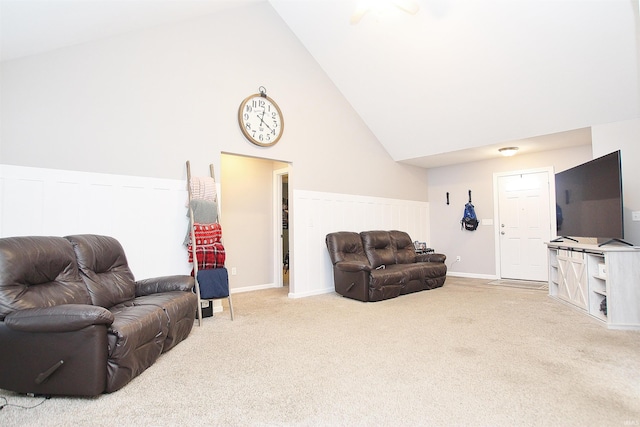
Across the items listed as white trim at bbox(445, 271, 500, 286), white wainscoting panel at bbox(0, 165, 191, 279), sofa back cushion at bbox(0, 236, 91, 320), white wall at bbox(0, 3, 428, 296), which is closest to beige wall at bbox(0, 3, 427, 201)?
white wall at bbox(0, 3, 428, 296)

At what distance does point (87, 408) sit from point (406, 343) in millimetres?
2259

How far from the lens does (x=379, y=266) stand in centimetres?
540

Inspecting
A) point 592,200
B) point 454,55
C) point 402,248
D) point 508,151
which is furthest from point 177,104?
point 508,151

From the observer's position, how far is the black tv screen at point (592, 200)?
3691 mm

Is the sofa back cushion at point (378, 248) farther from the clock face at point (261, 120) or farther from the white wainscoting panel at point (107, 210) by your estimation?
the white wainscoting panel at point (107, 210)

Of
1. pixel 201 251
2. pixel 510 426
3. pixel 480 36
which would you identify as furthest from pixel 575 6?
pixel 201 251

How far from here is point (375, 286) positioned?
15.3ft

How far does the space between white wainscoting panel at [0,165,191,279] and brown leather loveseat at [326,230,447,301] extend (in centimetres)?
213

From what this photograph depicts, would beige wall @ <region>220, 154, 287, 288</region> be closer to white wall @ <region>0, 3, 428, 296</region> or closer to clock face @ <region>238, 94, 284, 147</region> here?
white wall @ <region>0, 3, 428, 296</region>

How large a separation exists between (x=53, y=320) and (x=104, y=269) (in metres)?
1.15

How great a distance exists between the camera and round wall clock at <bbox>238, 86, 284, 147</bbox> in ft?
15.2

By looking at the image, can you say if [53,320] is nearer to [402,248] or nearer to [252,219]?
[252,219]

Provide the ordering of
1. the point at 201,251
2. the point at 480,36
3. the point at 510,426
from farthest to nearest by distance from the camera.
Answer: the point at 480,36 → the point at 201,251 → the point at 510,426

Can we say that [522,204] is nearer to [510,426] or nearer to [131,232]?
[510,426]
